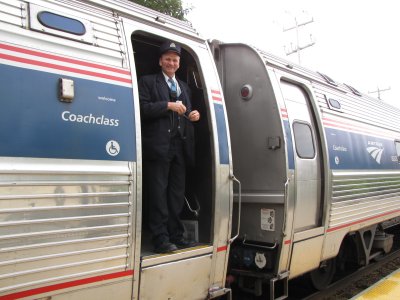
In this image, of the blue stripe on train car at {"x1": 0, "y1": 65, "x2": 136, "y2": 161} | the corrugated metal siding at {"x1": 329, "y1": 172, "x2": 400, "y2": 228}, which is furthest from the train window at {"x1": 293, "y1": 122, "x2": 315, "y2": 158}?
the blue stripe on train car at {"x1": 0, "y1": 65, "x2": 136, "y2": 161}

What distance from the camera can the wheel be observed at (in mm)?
5605

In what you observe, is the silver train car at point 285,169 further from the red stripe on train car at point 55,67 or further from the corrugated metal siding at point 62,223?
the red stripe on train car at point 55,67

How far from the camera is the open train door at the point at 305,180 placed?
4566mm

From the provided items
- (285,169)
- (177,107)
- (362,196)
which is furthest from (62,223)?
(362,196)

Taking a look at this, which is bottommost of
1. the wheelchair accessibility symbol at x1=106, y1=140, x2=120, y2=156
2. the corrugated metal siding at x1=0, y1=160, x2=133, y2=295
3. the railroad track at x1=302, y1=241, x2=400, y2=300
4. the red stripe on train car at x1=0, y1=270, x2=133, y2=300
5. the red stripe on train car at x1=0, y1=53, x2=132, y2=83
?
the railroad track at x1=302, y1=241, x2=400, y2=300

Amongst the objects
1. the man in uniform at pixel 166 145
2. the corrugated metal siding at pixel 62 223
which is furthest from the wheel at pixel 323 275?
the corrugated metal siding at pixel 62 223

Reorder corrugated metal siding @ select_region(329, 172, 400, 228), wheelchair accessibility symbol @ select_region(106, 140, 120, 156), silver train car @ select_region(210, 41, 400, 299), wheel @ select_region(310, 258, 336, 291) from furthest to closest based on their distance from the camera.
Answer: wheel @ select_region(310, 258, 336, 291), corrugated metal siding @ select_region(329, 172, 400, 228), silver train car @ select_region(210, 41, 400, 299), wheelchair accessibility symbol @ select_region(106, 140, 120, 156)

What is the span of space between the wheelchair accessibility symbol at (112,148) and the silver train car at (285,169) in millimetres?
1511

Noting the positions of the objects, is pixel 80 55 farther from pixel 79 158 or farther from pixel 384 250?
pixel 384 250

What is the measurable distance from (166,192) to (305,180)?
186 cm

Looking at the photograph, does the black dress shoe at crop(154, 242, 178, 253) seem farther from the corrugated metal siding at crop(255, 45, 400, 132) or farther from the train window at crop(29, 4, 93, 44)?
the corrugated metal siding at crop(255, 45, 400, 132)

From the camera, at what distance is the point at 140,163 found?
289 cm

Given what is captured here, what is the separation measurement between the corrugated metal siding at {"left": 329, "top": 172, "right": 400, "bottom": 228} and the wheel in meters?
0.70

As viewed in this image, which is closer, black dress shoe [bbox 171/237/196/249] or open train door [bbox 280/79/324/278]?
black dress shoe [bbox 171/237/196/249]
